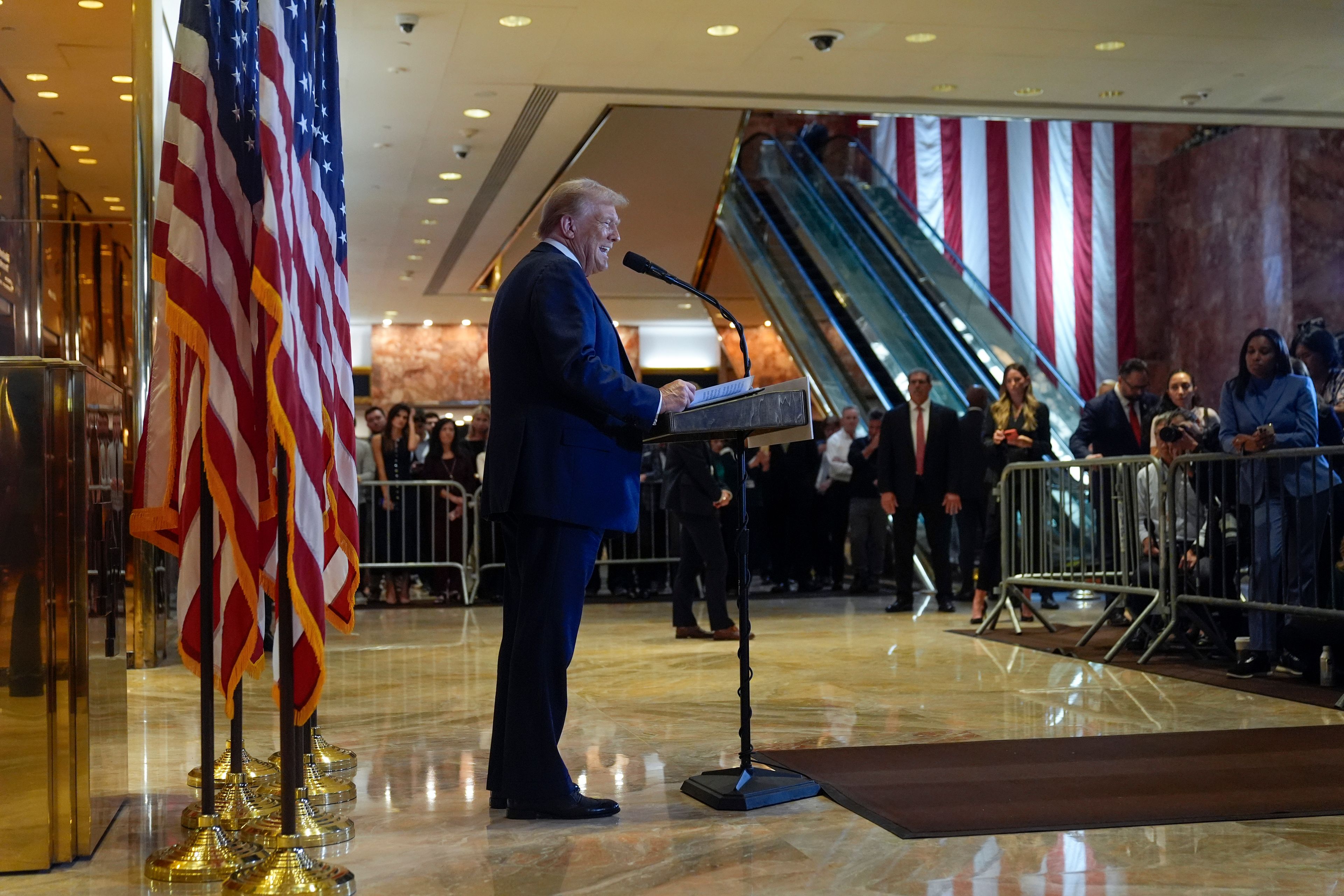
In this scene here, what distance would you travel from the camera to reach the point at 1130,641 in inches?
298

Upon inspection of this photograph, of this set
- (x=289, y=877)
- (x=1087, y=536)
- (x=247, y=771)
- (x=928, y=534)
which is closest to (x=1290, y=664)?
(x=1087, y=536)

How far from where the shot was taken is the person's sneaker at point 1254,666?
6469 millimetres

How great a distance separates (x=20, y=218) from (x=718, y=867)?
4.47m

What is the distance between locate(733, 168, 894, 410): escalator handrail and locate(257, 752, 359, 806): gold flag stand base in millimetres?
10421

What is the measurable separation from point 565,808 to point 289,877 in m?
0.96

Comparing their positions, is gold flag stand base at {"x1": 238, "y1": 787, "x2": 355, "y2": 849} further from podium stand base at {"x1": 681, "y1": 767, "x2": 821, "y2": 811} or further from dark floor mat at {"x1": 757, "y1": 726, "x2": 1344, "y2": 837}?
dark floor mat at {"x1": 757, "y1": 726, "x2": 1344, "y2": 837}

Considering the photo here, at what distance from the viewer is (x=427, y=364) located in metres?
26.2

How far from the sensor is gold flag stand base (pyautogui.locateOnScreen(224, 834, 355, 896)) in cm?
292

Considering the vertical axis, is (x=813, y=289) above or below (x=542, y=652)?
→ above

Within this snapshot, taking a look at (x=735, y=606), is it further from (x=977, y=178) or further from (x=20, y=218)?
(x=977, y=178)

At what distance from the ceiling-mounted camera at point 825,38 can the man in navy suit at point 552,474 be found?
19.1 ft

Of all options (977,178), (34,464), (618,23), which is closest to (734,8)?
(618,23)

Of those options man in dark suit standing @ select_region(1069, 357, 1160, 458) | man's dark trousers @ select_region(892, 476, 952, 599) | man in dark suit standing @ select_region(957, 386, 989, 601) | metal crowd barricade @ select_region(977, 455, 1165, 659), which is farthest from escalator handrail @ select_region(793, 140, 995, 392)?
metal crowd barricade @ select_region(977, 455, 1165, 659)

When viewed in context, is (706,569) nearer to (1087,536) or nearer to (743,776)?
(1087,536)
